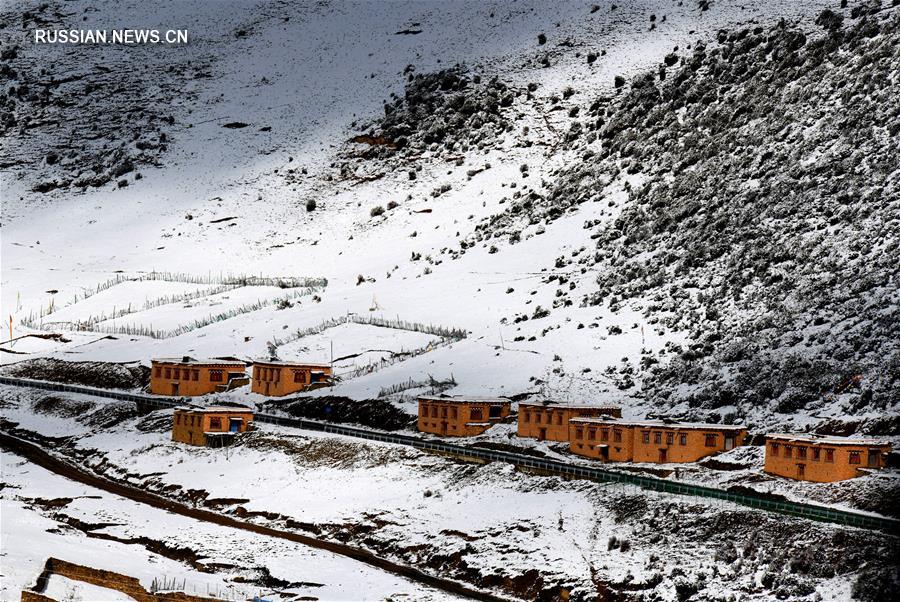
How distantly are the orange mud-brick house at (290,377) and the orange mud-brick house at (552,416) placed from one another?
19.8 m

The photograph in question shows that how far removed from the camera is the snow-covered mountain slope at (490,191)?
255 ft

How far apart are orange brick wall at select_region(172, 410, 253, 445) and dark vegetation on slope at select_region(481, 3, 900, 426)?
79.2 ft

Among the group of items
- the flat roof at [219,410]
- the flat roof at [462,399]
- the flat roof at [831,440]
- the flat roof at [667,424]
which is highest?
the flat roof at [462,399]

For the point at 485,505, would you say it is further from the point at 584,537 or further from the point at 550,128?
the point at 550,128

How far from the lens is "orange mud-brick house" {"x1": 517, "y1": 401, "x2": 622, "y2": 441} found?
66.4 metres

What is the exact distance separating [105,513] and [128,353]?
38.1m

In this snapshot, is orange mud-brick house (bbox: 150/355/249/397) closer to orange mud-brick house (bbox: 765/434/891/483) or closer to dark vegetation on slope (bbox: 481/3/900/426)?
dark vegetation on slope (bbox: 481/3/900/426)

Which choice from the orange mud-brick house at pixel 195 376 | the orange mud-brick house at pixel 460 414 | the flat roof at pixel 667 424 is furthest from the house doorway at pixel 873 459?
the orange mud-brick house at pixel 195 376

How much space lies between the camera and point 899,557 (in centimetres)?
4425

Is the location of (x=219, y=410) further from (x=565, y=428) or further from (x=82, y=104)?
(x=82, y=104)

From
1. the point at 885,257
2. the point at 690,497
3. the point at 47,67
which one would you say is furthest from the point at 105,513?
the point at 47,67

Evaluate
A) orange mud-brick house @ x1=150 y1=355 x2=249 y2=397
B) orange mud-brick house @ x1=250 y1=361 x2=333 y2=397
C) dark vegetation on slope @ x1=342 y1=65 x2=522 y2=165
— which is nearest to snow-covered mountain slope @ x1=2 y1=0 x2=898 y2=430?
dark vegetation on slope @ x1=342 y1=65 x2=522 y2=165

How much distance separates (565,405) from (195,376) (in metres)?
31.1

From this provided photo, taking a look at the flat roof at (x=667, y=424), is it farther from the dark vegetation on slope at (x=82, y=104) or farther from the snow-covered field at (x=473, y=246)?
the dark vegetation on slope at (x=82, y=104)
